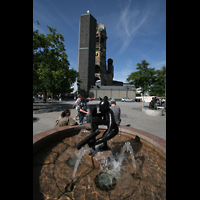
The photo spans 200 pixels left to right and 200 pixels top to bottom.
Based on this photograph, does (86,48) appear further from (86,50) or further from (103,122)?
(103,122)

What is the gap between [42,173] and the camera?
2.72 m

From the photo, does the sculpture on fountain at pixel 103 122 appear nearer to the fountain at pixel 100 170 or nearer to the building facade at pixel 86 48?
the fountain at pixel 100 170

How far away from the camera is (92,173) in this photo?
9.32ft

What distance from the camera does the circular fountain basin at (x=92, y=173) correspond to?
2.29 meters

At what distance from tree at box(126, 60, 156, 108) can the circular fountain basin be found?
1193cm

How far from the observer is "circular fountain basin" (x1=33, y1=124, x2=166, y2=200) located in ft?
7.50

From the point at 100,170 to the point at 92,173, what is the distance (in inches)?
8.6

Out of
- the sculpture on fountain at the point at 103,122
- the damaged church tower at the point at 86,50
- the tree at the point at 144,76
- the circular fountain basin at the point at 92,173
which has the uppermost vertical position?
the damaged church tower at the point at 86,50

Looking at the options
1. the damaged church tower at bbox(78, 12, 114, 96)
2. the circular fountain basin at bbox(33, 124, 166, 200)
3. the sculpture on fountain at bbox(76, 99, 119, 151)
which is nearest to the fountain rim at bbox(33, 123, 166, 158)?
the circular fountain basin at bbox(33, 124, 166, 200)

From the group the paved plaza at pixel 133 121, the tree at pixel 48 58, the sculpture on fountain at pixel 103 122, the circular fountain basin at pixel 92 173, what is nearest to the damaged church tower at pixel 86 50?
the tree at pixel 48 58

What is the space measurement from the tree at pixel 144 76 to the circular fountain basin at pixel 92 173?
11928 millimetres
